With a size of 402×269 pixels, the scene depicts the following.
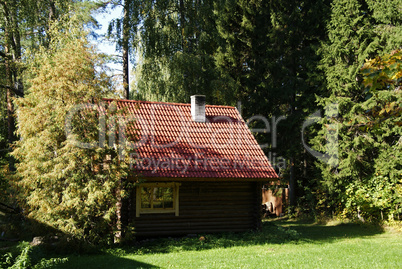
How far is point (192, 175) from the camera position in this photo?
45.5 ft

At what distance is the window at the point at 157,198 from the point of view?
1388 cm

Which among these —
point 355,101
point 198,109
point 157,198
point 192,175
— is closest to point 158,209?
point 157,198

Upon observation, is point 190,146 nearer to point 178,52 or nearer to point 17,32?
point 178,52

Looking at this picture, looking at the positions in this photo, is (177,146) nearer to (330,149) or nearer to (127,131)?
(127,131)

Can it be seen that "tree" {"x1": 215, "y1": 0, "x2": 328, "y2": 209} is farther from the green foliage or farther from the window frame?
the green foliage

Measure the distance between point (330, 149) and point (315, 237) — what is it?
5889 millimetres

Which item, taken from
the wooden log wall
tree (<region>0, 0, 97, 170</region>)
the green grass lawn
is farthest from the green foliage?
tree (<region>0, 0, 97, 170</region>)

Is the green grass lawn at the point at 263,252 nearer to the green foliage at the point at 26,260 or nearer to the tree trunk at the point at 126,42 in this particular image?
the green foliage at the point at 26,260

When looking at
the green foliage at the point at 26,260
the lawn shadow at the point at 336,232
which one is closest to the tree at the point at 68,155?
the green foliage at the point at 26,260

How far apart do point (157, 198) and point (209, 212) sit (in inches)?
84.0

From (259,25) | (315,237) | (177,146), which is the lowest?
(315,237)

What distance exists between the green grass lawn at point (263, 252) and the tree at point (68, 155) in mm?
1297

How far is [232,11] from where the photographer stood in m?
23.1

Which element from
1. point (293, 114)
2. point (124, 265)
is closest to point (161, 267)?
point (124, 265)
